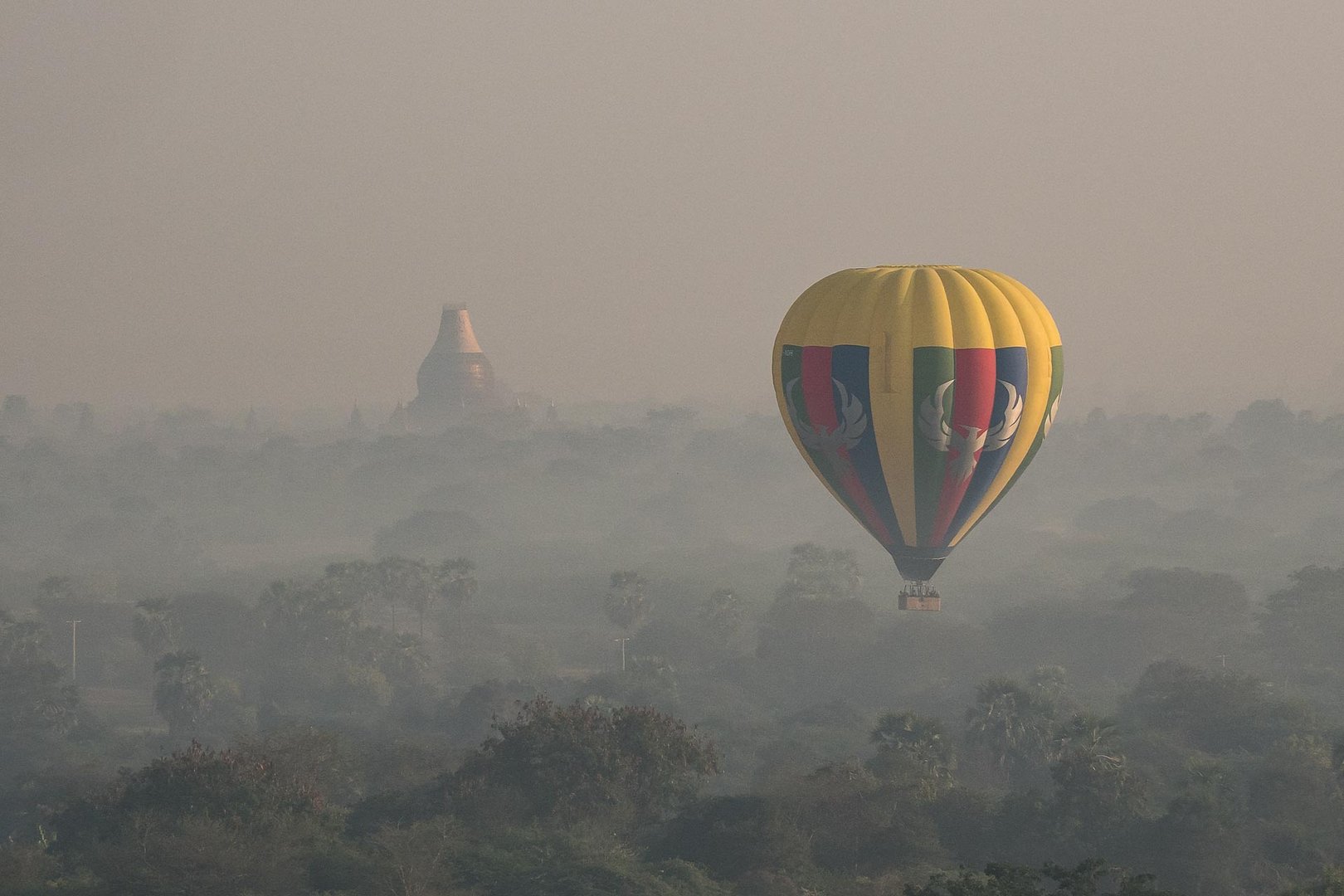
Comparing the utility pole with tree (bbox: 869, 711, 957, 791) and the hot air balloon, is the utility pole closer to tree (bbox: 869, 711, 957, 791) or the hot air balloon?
tree (bbox: 869, 711, 957, 791)

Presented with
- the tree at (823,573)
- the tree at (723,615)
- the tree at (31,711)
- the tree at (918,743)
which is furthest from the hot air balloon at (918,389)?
the tree at (823,573)

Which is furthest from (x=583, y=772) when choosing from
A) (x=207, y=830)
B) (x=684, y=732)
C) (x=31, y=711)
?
(x=31, y=711)

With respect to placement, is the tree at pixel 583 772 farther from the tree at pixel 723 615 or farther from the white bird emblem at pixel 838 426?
the tree at pixel 723 615

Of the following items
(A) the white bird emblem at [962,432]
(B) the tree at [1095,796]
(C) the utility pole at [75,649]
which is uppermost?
(A) the white bird emblem at [962,432]

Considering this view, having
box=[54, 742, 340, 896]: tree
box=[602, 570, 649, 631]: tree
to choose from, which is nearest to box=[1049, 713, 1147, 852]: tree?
box=[54, 742, 340, 896]: tree

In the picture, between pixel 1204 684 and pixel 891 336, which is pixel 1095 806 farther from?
pixel 1204 684

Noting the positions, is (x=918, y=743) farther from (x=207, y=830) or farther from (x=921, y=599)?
(x=207, y=830)

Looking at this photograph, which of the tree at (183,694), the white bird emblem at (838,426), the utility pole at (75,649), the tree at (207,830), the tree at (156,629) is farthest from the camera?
the utility pole at (75,649)
